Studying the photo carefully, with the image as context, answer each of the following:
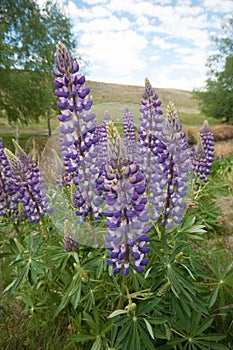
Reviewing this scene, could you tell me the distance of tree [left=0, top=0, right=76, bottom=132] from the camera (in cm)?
1614

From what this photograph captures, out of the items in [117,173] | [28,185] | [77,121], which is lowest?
[28,185]

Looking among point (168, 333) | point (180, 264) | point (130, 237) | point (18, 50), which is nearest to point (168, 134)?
point (130, 237)

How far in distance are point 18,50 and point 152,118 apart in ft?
61.1

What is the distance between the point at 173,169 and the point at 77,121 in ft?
2.32

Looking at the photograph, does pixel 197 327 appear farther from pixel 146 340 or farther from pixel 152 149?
pixel 152 149

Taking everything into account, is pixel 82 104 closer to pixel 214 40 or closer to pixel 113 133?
pixel 113 133

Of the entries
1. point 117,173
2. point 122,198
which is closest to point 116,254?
point 122,198

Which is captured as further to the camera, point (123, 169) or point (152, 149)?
point (152, 149)

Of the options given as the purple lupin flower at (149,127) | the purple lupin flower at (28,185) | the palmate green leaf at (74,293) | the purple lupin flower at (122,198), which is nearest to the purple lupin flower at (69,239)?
the palmate green leaf at (74,293)

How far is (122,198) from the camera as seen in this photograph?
1416mm

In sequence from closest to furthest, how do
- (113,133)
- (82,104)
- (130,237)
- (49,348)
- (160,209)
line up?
(113,133), (130,237), (82,104), (160,209), (49,348)

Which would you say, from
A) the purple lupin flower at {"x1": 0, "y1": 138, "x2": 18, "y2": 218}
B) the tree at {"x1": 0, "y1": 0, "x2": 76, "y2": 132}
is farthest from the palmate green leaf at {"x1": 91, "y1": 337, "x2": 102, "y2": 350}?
the tree at {"x1": 0, "y1": 0, "x2": 76, "y2": 132}

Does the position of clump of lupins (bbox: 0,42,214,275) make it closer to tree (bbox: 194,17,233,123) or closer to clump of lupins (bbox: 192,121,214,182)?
clump of lupins (bbox: 192,121,214,182)

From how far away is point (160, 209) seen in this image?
1.96 m
